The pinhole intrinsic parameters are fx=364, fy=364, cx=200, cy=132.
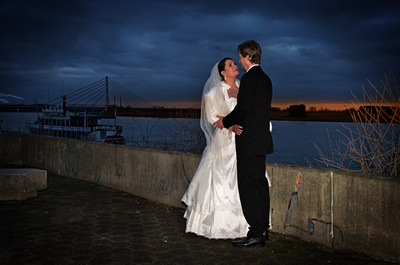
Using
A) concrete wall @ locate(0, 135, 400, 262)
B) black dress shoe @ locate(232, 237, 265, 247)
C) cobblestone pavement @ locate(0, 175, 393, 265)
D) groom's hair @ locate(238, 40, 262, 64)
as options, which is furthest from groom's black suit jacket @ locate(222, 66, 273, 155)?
cobblestone pavement @ locate(0, 175, 393, 265)

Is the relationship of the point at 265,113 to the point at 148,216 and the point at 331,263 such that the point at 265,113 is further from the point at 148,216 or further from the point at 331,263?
the point at 148,216

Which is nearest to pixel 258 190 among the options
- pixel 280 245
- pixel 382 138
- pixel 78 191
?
pixel 280 245

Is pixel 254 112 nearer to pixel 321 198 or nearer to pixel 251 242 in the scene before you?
pixel 321 198

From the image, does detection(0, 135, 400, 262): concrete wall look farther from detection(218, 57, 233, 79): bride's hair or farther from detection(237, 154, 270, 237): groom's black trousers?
detection(218, 57, 233, 79): bride's hair

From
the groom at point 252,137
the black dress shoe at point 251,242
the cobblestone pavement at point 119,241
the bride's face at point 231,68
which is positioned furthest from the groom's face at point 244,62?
the cobblestone pavement at point 119,241

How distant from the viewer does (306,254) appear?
12.3 ft

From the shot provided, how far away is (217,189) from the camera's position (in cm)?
425

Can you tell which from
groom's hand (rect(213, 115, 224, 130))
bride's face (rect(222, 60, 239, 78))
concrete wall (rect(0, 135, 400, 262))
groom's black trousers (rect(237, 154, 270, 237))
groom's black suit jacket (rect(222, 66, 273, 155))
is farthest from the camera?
bride's face (rect(222, 60, 239, 78))

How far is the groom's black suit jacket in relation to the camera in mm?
3742

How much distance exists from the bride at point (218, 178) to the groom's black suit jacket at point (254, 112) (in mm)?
350

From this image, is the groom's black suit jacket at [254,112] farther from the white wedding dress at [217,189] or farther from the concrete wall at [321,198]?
the concrete wall at [321,198]

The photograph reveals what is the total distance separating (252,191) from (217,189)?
51 cm

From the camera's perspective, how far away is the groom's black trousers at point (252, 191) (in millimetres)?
3861

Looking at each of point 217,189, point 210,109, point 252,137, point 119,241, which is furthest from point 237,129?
point 119,241
